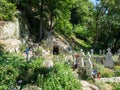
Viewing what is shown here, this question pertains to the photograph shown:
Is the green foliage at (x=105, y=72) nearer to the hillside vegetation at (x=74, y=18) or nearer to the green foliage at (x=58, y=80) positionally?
the green foliage at (x=58, y=80)

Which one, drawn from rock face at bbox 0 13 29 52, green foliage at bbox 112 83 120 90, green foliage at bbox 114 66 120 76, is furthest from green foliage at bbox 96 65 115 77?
rock face at bbox 0 13 29 52

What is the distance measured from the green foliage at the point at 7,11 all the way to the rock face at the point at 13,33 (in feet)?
2.00

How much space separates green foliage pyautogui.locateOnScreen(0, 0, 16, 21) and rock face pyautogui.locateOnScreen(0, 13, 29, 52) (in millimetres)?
610

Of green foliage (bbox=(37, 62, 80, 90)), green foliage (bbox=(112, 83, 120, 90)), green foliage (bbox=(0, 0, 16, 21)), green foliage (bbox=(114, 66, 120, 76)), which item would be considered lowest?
green foliage (bbox=(112, 83, 120, 90))

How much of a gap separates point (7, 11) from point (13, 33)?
2.39m

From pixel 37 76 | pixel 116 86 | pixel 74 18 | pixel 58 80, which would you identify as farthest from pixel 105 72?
pixel 74 18

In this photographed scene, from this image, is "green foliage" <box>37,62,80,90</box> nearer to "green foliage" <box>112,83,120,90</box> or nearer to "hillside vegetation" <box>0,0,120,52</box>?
"green foliage" <box>112,83,120,90</box>

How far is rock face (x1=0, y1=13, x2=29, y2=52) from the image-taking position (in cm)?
3204

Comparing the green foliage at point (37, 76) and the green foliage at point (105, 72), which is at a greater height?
the green foliage at point (37, 76)

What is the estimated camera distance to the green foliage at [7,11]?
32.8 meters

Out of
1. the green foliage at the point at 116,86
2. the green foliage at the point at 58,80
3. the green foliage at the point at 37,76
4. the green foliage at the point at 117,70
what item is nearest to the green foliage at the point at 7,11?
the green foliage at the point at 37,76

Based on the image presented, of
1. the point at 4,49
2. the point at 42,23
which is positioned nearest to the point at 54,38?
the point at 42,23

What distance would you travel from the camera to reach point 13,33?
34594 millimetres

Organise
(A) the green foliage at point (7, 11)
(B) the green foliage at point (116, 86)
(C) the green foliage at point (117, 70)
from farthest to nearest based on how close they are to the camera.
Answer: (A) the green foliage at point (7, 11)
(C) the green foliage at point (117, 70)
(B) the green foliage at point (116, 86)
